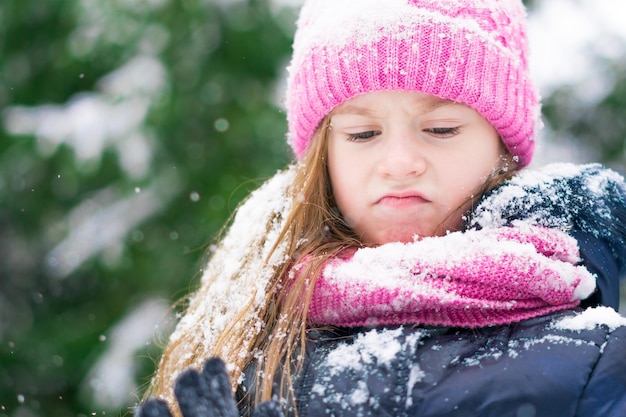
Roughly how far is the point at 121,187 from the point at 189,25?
0.94 m

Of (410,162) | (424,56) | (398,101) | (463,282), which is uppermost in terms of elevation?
(424,56)

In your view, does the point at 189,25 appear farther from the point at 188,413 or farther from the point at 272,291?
the point at 188,413

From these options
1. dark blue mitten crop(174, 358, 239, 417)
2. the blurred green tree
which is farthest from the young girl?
the blurred green tree

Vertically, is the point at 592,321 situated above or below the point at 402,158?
below

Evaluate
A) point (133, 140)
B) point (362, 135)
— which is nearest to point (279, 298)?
point (362, 135)

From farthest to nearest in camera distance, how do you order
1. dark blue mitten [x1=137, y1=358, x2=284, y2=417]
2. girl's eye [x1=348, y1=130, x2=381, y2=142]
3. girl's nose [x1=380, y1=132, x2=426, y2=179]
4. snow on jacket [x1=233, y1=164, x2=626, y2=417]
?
girl's eye [x1=348, y1=130, x2=381, y2=142] < girl's nose [x1=380, y1=132, x2=426, y2=179] < snow on jacket [x1=233, y1=164, x2=626, y2=417] < dark blue mitten [x1=137, y1=358, x2=284, y2=417]

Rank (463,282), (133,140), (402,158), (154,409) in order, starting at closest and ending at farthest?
1. (154,409)
2. (463,282)
3. (402,158)
4. (133,140)

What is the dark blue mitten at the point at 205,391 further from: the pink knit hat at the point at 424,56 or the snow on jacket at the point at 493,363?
the pink knit hat at the point at 424,56

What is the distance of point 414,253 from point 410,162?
23 cm

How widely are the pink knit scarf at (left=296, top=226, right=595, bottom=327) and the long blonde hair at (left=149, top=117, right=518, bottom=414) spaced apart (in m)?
0.10

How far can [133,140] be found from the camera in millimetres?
3609

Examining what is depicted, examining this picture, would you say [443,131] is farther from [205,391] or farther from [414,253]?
[205,391]

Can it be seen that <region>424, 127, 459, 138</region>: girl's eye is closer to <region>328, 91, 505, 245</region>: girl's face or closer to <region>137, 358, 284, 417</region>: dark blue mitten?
<region>328, 91, 505, 245</region>: girl's face

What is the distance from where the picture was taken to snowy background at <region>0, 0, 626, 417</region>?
364 cm
